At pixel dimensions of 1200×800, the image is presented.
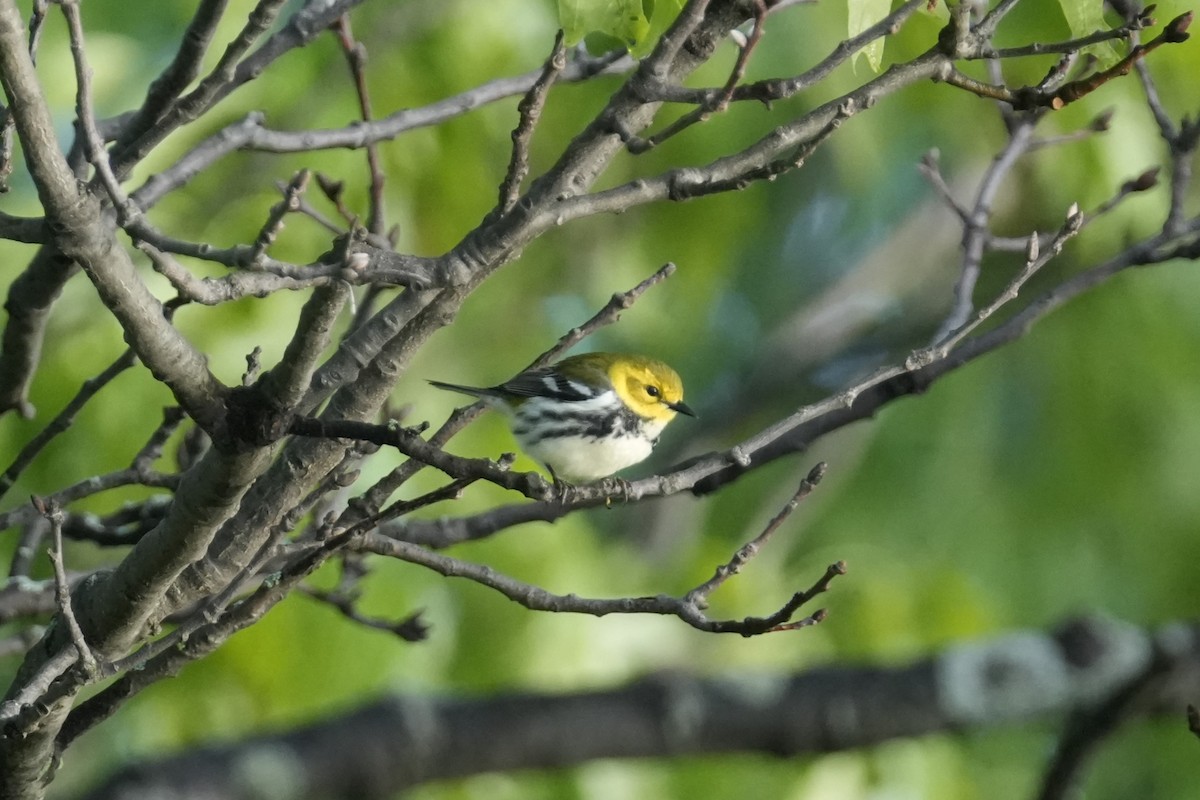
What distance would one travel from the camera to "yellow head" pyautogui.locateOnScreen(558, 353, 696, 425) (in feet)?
11.9

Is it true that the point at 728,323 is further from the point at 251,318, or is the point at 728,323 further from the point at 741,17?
the point at 741,17

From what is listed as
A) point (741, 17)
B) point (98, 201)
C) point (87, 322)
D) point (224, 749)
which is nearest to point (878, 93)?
point (741, 17)

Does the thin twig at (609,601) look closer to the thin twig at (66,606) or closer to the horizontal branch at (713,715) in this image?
the thin twig at (66,606)

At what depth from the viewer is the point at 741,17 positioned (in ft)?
6.30

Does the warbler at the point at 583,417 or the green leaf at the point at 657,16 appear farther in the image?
the warbler at the point at 583,417

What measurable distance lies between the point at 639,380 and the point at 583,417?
354 mm

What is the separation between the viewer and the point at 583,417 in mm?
3393

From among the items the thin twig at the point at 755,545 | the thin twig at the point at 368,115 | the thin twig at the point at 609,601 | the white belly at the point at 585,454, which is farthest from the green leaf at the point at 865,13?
the white belly at the point at 585,454

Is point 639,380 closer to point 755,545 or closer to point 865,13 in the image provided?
point 755,545

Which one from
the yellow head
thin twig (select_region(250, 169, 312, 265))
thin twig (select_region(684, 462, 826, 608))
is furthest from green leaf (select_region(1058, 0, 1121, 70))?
the yellow head

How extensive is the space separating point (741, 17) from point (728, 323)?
661 centimetres

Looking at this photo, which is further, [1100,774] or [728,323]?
[728,323]

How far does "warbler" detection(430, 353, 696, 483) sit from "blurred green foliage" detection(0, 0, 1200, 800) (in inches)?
22.8

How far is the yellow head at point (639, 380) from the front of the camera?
362cm
